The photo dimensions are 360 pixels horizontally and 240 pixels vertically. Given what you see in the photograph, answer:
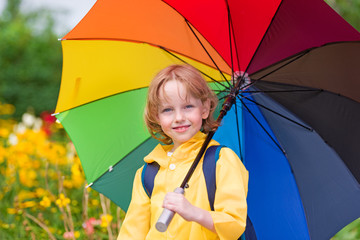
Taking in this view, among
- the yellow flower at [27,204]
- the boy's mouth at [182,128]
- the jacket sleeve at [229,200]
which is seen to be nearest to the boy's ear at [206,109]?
the boy's mouth at [182,128]

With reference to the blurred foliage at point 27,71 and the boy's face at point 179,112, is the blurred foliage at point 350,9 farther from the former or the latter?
the blurred foliage at point 27,71

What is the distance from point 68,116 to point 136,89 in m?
0.44

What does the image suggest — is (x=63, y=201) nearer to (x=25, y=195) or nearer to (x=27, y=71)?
(x=25, y=195)

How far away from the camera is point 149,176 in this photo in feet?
7.77

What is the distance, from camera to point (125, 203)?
2.88 metres

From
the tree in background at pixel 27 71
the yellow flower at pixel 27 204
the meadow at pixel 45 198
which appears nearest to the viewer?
the meadow at pixel 45 198

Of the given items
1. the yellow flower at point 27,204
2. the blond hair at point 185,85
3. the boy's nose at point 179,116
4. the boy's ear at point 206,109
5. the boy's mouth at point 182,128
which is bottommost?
the yellow flower at point 27,204

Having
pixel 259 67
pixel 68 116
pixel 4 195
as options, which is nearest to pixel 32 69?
pixel 4 195

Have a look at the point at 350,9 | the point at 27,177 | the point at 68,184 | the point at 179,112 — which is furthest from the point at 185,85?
the point at 350,9

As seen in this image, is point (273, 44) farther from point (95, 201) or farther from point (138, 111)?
point (95, 201)

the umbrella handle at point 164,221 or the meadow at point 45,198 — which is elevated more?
the umbrella handle at point 164,221

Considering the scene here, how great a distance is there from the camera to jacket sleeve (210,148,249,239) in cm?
210

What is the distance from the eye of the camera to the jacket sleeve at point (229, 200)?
2096 millimetres

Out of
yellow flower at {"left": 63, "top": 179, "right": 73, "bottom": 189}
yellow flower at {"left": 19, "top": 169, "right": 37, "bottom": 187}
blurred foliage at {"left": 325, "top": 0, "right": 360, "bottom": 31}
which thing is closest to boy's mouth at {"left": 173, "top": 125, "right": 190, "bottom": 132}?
yellow flower at {"left": 63, "top": 179, "right": 73, "bottom": 189}
